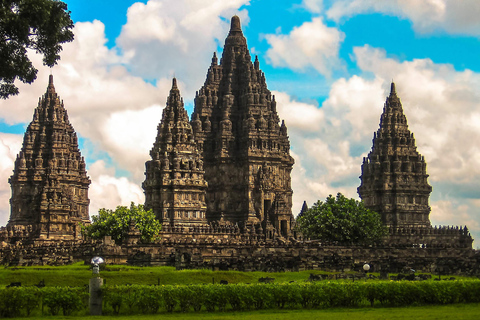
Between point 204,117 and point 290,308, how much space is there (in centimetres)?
9949

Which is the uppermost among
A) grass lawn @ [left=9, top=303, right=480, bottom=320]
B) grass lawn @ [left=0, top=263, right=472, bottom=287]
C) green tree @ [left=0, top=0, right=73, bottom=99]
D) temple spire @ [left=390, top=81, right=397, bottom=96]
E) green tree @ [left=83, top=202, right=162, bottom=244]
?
temple spire @ [left=390, top=81, right=397, bottom=96]

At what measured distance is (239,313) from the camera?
61312 millimetres

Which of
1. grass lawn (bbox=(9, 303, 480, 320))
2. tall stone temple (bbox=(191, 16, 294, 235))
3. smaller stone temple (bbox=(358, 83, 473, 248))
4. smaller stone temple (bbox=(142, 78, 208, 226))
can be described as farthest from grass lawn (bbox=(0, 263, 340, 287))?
smaller stone temple (bbox=(358, 83, 473, 248))

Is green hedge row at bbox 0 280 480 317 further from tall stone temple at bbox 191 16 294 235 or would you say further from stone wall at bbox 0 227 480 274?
tall stone temple at bbox 191 16 294 235

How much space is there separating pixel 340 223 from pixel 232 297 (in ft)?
241

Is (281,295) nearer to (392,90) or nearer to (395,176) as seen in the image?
(395,176)

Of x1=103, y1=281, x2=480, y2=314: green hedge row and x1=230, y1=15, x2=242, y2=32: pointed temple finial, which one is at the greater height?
x1=230, y1=15, x2=242, y2=32: pointed temple finial

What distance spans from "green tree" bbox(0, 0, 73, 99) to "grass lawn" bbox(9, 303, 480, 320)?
1504cm

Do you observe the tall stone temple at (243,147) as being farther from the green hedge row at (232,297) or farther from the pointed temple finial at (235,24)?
the green hedge row at (232,297)

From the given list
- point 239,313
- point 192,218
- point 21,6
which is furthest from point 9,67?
point 192,218

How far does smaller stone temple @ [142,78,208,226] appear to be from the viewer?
141m

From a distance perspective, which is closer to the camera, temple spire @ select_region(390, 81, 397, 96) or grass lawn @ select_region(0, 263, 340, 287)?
grass lawn @ select_region(0, 263, 340, 287)

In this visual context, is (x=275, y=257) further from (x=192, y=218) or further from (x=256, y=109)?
(x=256, y=109)

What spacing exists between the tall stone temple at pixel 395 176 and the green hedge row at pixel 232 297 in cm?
9803
